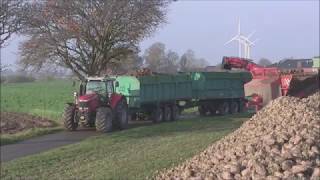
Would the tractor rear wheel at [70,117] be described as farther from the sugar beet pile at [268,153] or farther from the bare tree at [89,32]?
the sugar beet pile at [268,153]

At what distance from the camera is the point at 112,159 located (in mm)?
16359

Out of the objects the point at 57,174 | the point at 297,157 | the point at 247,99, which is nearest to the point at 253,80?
the point at 247,99

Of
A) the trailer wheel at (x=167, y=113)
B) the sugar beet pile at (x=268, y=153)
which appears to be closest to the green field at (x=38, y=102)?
the trailer wheel at (x=167, y=113)

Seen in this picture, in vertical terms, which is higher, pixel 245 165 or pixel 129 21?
pixel 129 21

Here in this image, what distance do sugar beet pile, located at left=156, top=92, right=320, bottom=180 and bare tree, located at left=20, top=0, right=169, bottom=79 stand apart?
75.7ft

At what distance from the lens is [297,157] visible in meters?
8.12

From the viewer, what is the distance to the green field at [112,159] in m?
13.9

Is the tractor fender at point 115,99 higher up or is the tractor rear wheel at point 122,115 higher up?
the tractor fender at point 115,99

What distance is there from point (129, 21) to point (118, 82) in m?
6.48

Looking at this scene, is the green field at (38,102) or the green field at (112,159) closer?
the green field at (112,159)

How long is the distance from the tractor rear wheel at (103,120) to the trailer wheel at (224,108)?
1033 cm

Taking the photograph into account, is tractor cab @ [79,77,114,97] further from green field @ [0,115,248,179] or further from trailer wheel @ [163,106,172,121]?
green field @ [0,115,248,179]

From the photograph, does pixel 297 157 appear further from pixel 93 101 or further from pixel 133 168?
pixel 93 101

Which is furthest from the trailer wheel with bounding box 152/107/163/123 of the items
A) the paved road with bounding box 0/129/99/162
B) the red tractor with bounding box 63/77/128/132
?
the paved road with bounding box 0/129/99/162
